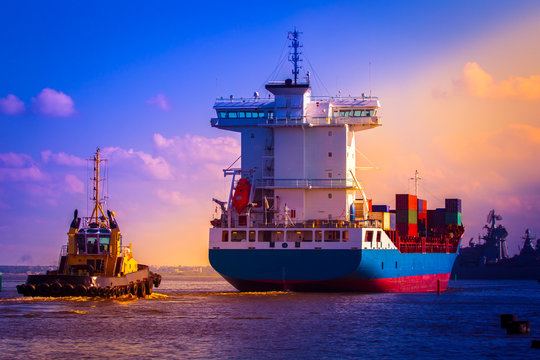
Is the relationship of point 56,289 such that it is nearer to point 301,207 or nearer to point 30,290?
point 30,290

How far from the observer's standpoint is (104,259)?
40.8 metres

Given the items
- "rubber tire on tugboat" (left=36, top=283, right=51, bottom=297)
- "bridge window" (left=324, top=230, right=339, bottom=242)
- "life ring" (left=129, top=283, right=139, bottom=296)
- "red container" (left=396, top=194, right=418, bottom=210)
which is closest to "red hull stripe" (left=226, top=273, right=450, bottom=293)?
"bridge window" (left=324, top=230, right=339, bottom=242)

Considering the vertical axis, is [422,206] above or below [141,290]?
above

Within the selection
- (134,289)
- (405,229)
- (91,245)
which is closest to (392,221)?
(405,229)

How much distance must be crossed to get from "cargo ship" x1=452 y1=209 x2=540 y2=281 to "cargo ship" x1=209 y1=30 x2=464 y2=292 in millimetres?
81098

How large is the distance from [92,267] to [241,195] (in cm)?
1258

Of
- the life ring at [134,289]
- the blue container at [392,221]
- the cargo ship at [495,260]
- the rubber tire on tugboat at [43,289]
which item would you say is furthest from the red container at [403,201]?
the cargo ship at [495,260]

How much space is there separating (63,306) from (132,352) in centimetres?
1353

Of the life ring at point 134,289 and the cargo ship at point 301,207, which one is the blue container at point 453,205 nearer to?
the cargo ship at point 301,207

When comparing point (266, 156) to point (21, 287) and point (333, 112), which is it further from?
point (21, 287)

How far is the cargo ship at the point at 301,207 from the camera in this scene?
47.9 meters

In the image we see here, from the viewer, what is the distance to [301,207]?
51031mm

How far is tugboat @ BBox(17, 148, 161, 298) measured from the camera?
127ft

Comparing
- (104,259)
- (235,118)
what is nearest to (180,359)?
(104,259)
